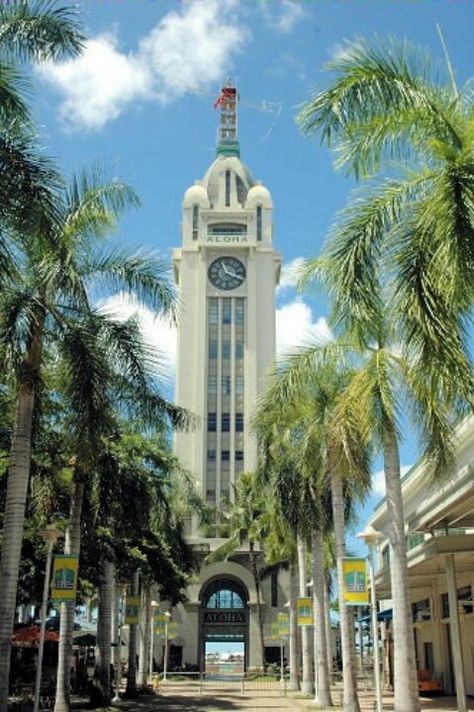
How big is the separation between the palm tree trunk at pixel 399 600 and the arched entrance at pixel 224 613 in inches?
2265

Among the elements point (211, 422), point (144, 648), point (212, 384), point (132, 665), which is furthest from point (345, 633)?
point (212, 384)

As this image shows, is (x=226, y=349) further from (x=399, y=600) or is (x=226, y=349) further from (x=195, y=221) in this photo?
(x=399, y=600)

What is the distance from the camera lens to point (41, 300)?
17016 millimetres

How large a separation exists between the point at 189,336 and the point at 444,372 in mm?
72005

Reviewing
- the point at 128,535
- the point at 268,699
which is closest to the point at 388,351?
the point at 128,535

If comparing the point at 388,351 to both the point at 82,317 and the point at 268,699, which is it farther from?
the point at 268,699

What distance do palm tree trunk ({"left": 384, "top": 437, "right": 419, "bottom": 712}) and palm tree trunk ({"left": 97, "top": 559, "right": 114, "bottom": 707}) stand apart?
12.8m

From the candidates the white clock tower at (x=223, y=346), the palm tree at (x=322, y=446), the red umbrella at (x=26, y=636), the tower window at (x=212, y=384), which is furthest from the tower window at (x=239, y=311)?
the red umbrella at (x=26, y=636)

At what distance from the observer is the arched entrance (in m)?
72.3

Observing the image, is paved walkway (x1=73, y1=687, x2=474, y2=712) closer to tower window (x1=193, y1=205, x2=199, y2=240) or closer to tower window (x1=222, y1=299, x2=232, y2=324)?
tower window (x1=222, y1=299, x2=232, y2=324)

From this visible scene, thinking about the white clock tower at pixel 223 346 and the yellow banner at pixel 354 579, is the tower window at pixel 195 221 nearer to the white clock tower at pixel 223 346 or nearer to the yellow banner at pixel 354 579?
the white clock tower at pixel 223 346

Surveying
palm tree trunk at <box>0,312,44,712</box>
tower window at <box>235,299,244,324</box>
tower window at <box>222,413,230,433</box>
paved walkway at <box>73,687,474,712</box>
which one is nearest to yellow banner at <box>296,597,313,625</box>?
paved walkway at <box>73,687,474,712</box>

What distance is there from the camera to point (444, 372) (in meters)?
12.0

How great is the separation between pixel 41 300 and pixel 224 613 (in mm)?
61102
